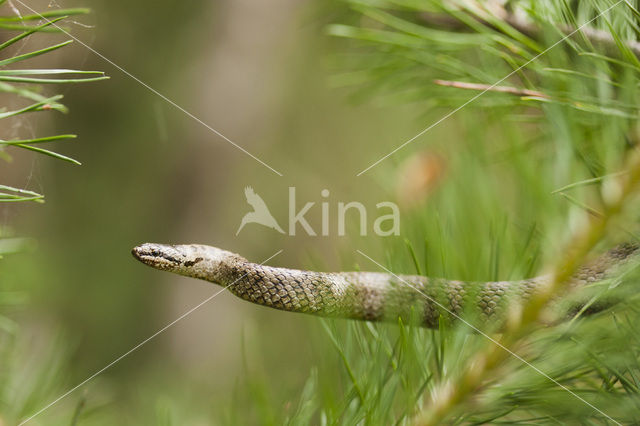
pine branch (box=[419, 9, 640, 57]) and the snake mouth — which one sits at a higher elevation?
pine branch (box=[419, 9, 640, 57])

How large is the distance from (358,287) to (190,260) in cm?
23

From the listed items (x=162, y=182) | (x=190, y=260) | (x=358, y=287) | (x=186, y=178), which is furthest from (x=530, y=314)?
(x=162, y=182)

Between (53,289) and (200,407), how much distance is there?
3.86 ft

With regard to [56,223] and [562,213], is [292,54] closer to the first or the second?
[56,223]

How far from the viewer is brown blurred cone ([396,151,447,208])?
1.08m

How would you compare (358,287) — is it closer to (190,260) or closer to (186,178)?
(190,260)

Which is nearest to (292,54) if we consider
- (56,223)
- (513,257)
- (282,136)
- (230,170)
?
(282,136)

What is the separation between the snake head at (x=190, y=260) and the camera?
765 mm

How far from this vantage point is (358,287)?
2.58 ft

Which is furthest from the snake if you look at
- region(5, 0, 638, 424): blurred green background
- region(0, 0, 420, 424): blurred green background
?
region(0, 0, 420, 424): blurred green background

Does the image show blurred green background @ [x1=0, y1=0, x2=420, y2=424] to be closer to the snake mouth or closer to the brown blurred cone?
the brown blurred cone

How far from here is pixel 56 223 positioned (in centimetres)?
294


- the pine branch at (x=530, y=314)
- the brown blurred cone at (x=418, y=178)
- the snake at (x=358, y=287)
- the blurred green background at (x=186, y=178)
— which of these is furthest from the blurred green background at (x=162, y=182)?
the pine branch at (x=530, y=314)

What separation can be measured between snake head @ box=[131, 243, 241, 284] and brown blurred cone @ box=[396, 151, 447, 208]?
40cm
